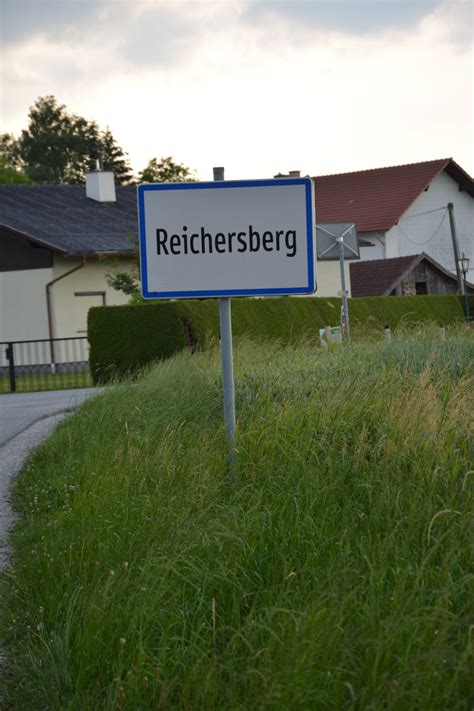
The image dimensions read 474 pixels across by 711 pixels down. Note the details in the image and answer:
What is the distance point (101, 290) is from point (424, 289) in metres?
16.7

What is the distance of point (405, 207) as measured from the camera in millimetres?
54469

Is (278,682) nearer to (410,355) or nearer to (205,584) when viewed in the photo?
(205,584)

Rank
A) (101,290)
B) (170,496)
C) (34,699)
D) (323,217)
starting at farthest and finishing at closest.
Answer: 1. (323,217)
2. (101,290)
3. (170,496)
4. (34,699)

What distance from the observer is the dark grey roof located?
3809 cm

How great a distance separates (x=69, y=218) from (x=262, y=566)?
37.1 m

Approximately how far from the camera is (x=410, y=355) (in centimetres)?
1087

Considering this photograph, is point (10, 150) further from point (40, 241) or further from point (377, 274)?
point (40, 241)

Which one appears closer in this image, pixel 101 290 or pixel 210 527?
pixel 210 527

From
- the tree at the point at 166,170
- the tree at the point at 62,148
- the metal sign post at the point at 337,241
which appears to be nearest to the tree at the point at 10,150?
the tree at the point at 62,148

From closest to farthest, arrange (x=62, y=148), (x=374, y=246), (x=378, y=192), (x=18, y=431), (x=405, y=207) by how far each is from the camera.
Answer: (x=18, y=431) < (x=405, y=207) < (x=374, y=246) < (x=378, y=192) < (x=62, y=148)

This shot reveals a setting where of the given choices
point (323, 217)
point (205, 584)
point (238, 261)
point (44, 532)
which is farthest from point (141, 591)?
point (323, 217)

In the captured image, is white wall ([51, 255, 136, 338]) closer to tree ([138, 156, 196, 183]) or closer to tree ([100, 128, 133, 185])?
tree ([138, 156, 196, 183])

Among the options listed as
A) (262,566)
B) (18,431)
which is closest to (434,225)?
(18,431)

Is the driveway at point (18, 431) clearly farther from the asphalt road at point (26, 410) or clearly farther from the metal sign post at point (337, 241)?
the metal sign post at point (337, 241)
